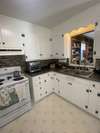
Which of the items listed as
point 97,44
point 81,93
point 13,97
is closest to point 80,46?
point 97,44

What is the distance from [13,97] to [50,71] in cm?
130

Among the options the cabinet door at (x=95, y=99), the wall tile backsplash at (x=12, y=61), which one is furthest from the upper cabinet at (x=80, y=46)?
the wall tile backsplash at (x=12, y=61)

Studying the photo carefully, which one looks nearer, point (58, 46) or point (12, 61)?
point (12, 61)

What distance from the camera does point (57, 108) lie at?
220cm

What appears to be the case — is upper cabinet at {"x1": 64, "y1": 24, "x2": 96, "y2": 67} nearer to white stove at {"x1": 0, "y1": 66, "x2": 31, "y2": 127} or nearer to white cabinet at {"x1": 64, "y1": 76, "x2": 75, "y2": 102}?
white cabinet at {"x1": 64, "y1": 76, "x2": 75, "y2": 102}

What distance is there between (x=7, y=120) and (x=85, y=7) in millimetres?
3065

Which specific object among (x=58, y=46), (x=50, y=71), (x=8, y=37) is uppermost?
(x=8, y=37)

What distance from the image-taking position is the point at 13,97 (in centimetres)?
182

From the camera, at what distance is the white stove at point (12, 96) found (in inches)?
67.5

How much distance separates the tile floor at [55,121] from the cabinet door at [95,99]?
0.19 m

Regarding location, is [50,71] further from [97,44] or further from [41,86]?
[97,44]

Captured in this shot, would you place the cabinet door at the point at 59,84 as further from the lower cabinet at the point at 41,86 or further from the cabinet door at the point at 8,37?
the cabinet door at the point at 8,37

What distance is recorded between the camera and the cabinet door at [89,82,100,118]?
65.7 inches

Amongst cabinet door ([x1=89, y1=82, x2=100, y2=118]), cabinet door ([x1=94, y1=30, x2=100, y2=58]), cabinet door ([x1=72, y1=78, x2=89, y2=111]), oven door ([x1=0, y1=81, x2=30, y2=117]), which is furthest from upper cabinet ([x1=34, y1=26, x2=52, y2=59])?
cabinet door ([x1=89, y1=82, x2=100, y2=118])
